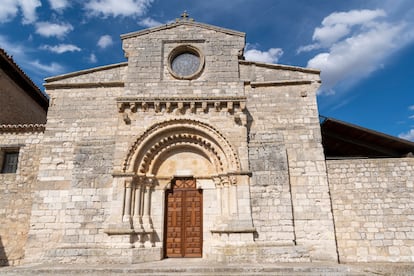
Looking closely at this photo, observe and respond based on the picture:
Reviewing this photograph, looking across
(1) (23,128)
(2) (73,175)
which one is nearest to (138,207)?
(2) (73,175)

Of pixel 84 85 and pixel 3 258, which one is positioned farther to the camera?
pixel 84 85

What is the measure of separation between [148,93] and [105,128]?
1.75m

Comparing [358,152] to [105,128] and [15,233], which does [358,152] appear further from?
[15,233]

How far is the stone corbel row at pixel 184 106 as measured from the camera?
374 inches

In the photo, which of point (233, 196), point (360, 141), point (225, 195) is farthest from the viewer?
point (360, 141)

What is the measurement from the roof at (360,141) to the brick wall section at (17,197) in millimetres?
9572

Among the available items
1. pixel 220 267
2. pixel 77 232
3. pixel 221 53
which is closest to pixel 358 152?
pixel 221 53

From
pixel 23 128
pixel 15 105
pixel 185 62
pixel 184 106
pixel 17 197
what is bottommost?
pixel 17 197

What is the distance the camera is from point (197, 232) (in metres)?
9.24

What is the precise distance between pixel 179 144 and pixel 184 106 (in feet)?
3.90

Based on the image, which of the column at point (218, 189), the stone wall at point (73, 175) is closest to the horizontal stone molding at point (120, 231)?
the stone wall at point (73, 175)

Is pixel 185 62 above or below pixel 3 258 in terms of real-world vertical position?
above

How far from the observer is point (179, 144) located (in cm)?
979

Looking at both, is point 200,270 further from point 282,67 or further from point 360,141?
point 360,141
